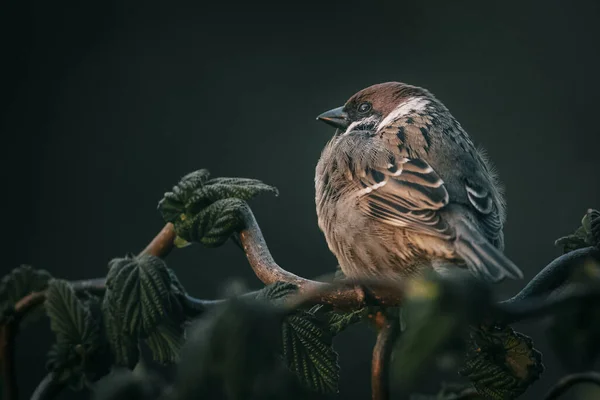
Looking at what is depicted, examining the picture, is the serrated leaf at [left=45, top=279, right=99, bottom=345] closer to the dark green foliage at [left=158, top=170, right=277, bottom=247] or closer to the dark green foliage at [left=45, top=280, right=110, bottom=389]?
the dark green foliage at [left=45, top=280, right=110, bottom=389]

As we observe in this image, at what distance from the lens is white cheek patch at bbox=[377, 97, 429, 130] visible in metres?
2.04

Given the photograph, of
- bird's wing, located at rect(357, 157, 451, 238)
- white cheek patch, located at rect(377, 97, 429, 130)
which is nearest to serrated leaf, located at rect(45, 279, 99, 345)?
bird's wing, located at rect(357, 157, 451, 238)

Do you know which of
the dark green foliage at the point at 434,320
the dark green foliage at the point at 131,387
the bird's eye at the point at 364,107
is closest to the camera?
the dark green foliage at the point at 434,320

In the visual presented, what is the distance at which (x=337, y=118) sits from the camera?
7.17 feet

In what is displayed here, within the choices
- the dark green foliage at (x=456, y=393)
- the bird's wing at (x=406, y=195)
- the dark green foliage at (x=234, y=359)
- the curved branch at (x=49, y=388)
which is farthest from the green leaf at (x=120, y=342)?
the bird's wing at (x=406, y=195)

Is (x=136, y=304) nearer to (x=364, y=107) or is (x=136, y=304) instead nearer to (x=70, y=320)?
(x=70, y=320)

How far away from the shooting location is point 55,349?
3.21ft

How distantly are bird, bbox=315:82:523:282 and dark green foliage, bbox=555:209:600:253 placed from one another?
0.40ft

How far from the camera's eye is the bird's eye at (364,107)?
217 centimetres

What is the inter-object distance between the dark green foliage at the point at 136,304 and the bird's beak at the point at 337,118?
1.25 metres

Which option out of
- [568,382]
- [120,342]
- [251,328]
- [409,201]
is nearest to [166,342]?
[120,342]

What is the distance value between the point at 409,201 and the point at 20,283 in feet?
2.78

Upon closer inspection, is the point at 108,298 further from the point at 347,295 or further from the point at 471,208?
the point at 471,208

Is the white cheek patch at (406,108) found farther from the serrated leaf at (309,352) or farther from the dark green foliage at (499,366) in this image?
the serrated leaf at (309,352)
